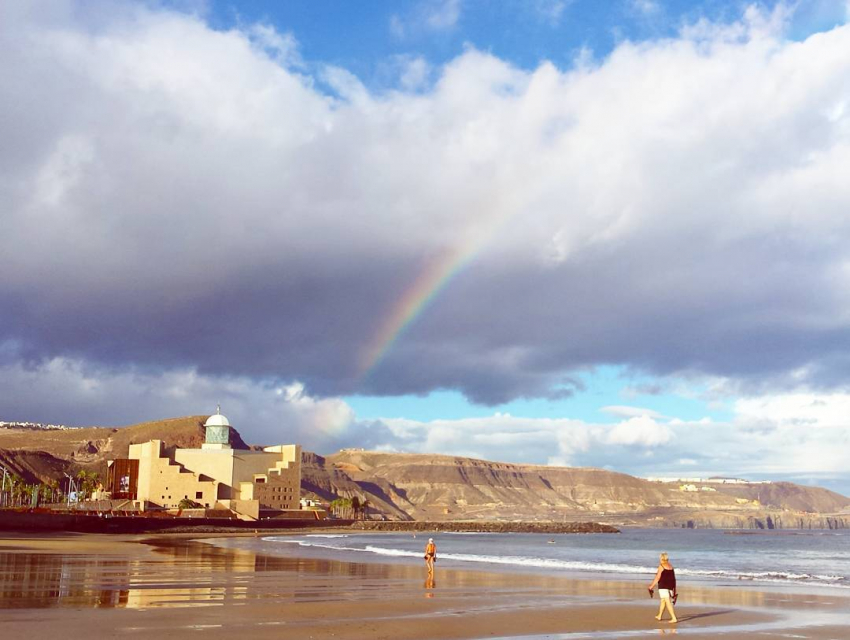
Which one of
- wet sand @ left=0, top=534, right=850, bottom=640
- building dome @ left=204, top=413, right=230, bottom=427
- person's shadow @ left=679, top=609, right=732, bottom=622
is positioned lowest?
person's shadow @ left=679, top=609, right=732, bottom=622

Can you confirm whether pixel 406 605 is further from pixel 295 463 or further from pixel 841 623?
pixel 295 463

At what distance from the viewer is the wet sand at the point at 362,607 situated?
1958 centimetres

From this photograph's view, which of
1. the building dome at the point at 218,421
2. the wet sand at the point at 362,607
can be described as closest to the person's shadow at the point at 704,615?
the wet sand at the point at 362,607

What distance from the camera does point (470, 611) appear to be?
2394cm

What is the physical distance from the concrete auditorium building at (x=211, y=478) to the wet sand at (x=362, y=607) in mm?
115914

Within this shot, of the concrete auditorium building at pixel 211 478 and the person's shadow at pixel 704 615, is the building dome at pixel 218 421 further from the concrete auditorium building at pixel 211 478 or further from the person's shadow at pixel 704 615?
the person's shadow at pixel 704 615

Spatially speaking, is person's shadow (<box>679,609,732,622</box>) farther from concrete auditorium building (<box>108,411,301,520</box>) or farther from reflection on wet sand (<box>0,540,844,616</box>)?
concrete auditorium building (<box>108,411,301,520</box>)

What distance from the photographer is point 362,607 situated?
2438 cm

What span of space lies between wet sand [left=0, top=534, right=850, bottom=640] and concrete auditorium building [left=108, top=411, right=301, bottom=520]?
11591 cm

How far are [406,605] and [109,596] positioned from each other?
28.8 feet

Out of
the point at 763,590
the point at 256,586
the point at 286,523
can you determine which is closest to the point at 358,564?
the point at 256,586

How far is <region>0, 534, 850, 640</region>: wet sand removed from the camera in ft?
64.2

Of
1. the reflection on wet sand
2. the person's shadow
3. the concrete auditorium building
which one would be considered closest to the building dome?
the concrete auditorium building

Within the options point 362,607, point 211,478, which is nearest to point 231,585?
point 362,607
